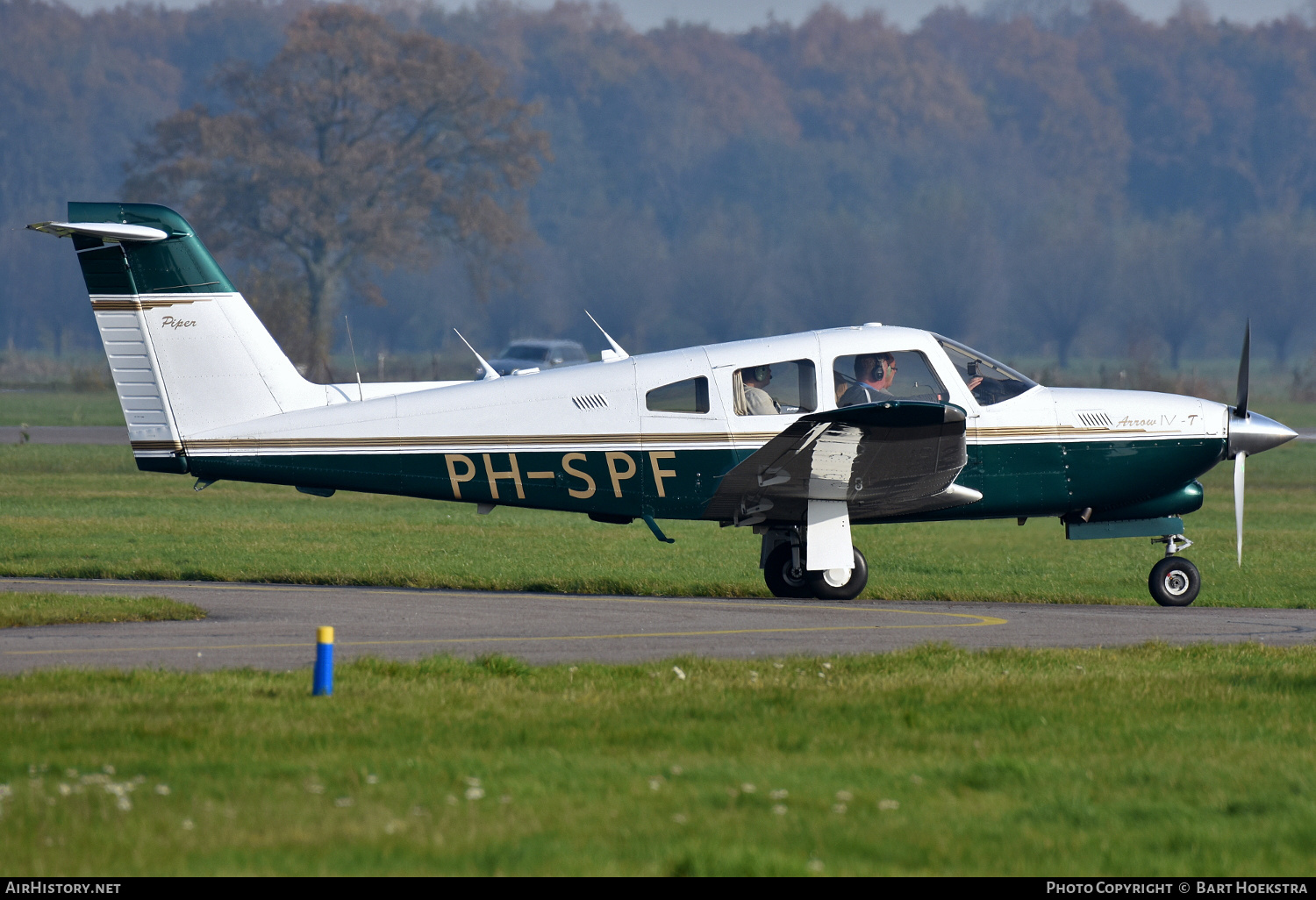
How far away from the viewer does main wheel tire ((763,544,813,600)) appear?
49.8 feet

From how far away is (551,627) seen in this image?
1249 cm

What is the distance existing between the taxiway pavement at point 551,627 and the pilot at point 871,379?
1.96m

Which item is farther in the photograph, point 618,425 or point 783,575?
point 783,575

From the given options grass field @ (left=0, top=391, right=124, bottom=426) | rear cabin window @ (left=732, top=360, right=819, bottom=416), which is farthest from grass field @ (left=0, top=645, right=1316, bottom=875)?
grass field @ (left=0, top=391, right=124, bottom=426)

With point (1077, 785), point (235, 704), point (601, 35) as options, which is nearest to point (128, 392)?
point (235, 704)

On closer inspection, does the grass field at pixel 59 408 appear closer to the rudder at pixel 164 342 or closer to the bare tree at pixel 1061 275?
the rudder at pixel 164 342

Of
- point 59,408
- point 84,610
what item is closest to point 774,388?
point 84,610

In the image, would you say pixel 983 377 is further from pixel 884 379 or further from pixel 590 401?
pixel 590 401

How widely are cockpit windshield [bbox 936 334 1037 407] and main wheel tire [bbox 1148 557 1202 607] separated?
2.23m

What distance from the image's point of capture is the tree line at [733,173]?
264 feet

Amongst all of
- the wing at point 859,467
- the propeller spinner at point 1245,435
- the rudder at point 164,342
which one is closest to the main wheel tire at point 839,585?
the wing at point 859,467

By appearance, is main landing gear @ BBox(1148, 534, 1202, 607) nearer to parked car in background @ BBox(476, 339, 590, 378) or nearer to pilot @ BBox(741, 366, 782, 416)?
pilot @ BBox(741, 366, 782, 416)

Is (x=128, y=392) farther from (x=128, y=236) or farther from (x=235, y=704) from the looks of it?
(x=235, y=704)

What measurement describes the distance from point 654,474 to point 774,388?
4.62ft
